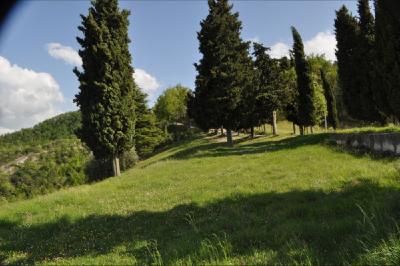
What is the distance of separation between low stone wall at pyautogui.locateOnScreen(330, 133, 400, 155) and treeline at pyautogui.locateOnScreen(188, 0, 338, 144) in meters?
17.9

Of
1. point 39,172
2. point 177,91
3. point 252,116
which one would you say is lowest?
point 39,172

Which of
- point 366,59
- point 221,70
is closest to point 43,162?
point 221,70

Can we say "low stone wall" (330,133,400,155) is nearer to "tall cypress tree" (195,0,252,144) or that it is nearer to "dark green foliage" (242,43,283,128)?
"tall cypress tree" (195,0,252,144)

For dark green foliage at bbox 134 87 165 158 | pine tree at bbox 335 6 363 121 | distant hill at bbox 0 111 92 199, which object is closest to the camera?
pine tree at bbox 335 6 363 121

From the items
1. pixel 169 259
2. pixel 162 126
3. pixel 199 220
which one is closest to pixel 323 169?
pixel 199 220

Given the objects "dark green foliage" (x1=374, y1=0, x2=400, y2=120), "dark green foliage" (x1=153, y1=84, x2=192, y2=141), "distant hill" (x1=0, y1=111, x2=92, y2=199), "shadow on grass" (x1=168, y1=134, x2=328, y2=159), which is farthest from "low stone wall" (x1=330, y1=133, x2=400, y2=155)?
"dark green foliage" (x1=153, y1=84, x2=192, y2=141)

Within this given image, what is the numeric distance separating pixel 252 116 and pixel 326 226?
3916 cm

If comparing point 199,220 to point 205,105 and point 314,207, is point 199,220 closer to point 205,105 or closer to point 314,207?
point 314,207

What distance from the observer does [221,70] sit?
43.8 metres

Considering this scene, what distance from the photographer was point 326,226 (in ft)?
28.2

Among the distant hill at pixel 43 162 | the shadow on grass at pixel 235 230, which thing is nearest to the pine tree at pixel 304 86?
the shadow on grass at pixel 235 230

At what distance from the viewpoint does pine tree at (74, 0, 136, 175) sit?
3481 cm

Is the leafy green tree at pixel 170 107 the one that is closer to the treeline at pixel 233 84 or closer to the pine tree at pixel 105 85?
the treeline at pixel 233 84

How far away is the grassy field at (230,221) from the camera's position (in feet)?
24.2
